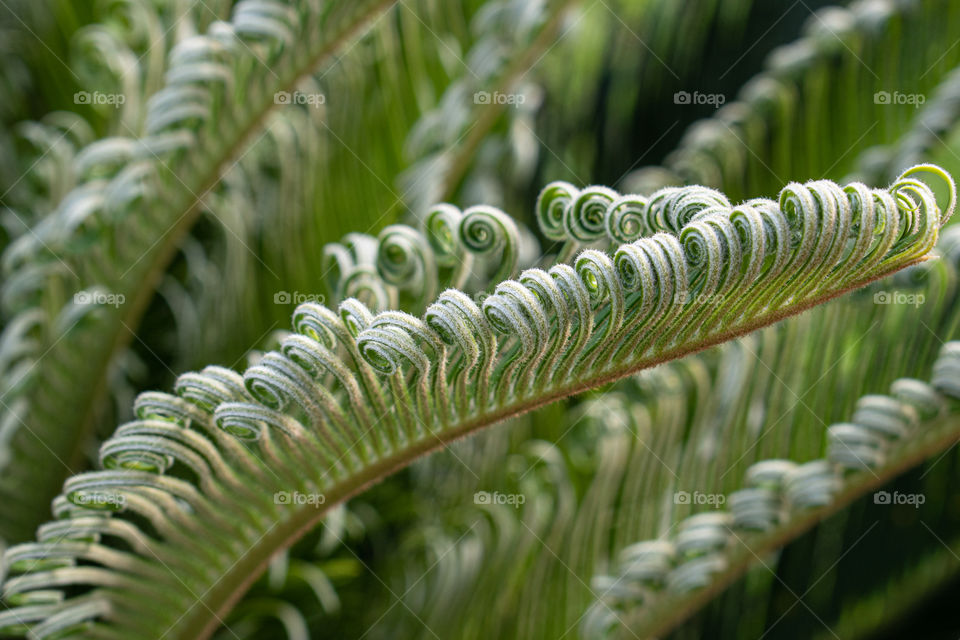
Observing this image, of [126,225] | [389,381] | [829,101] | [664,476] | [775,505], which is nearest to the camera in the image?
[389,381]

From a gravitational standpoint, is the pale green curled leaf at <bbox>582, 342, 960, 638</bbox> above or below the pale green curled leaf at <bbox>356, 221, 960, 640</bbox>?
below

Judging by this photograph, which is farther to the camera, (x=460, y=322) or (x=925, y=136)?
(x=925, y=136)

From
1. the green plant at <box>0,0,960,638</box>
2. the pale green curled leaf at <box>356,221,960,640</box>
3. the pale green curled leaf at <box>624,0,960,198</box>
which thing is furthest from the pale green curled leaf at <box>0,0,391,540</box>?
the pale green curled leaf at <box>624,0,960,198</box>

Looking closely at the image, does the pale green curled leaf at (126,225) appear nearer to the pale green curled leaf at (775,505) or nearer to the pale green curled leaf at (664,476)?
the pale green curled leaf at (664,476)

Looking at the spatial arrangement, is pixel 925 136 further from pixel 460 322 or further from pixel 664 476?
pixel 460 322

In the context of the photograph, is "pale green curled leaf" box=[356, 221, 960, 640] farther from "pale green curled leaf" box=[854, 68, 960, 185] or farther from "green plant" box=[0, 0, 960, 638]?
"pale green curled leaf" box=[854, 68, 960, 185]

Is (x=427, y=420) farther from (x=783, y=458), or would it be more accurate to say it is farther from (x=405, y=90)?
(x=405, y=90)

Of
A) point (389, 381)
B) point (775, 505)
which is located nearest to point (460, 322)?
point (389, 381)
